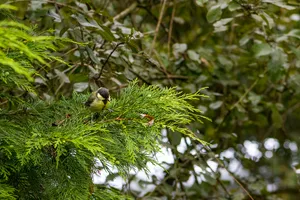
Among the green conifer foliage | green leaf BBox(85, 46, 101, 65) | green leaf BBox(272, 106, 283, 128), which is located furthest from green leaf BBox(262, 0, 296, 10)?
the green conifer foliage

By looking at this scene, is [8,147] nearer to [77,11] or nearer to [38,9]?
[77,11]

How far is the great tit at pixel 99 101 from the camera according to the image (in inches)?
42.5

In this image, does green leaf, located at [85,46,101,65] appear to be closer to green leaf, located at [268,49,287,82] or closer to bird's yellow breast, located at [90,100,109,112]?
bird's yellow breast, located at [90,100,109,112]

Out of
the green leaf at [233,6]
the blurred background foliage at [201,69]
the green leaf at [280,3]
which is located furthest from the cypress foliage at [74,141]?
the green leaf at [280,3]

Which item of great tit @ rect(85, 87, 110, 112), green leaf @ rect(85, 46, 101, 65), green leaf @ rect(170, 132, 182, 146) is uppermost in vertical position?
great tit @ rect(85, 87, 110, 112)

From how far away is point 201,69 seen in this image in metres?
2.31

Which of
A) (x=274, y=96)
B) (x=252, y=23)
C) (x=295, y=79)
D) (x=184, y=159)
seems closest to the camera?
(x=184, y=159)

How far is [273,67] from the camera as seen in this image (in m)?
2.00

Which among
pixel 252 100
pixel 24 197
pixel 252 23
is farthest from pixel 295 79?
pixel 24 197

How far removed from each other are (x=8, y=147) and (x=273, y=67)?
136cm

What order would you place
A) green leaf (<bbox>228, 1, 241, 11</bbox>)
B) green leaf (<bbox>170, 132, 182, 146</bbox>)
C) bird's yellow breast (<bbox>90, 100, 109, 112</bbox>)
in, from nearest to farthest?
bird's yellow breast (<bbox>90, 100, 109, 112</bbox>)
green leaf (<bbox>228, 1, 241, 11</bbox>)
green leaf (<bbox>170, 132, 182, 146</bbox>)

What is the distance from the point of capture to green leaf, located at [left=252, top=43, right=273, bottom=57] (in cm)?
194

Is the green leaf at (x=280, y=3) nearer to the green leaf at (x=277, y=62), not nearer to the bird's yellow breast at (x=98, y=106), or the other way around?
the green leaf at (x=277, y=62)

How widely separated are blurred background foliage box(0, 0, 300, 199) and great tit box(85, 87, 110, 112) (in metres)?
0.33
